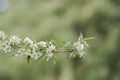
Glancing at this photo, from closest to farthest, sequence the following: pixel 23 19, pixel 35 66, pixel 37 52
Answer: pixel 37 52, pixel 35 66, pixel 23 19

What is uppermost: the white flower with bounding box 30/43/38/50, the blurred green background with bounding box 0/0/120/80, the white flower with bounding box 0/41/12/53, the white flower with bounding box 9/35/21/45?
the blurred green background with bounding box 0/0/120/80

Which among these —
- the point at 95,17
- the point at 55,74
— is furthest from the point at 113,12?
the point at 55,74

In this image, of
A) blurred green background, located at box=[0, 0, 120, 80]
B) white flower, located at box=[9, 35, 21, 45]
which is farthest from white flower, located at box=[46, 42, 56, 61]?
blurred green background, located at box=[0, 0, 120, 80]

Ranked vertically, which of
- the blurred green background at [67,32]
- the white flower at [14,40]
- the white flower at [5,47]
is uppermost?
the blurred green background at [67,32]

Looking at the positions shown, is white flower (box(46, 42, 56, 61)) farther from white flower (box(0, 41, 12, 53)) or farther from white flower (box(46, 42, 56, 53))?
white flower (box(0, 41, 12, 53))

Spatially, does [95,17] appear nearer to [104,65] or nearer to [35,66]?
[104,65]

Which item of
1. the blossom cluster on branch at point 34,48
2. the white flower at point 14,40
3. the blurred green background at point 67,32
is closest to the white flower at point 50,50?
the blossom cluster on branch at point 34,48

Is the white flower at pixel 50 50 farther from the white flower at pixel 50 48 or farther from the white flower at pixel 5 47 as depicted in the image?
the white flower at pixel 5 47

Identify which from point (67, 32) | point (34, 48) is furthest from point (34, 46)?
point (67, 32)
